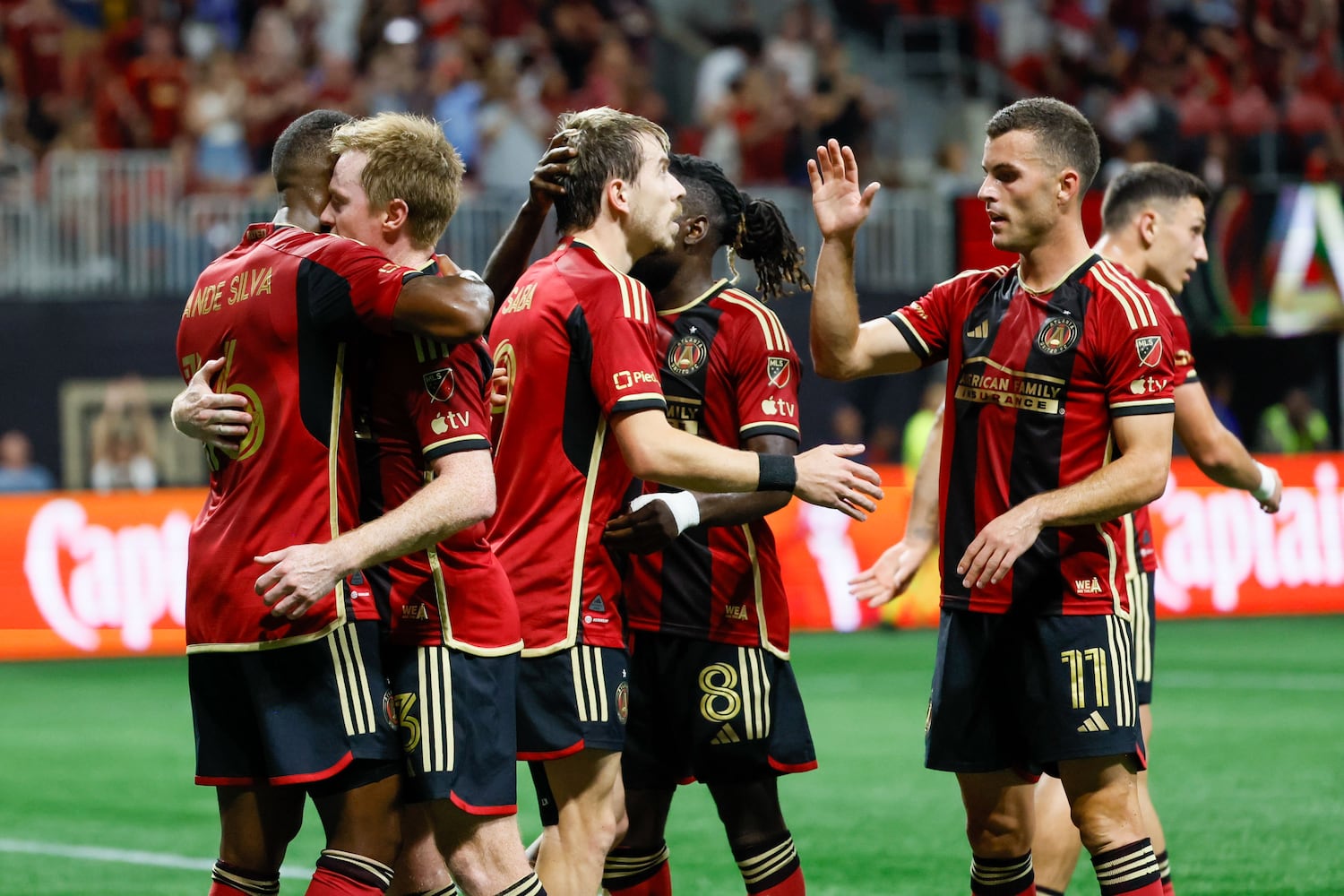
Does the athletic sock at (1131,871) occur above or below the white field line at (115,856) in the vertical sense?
above

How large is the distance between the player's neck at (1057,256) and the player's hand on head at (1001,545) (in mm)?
674

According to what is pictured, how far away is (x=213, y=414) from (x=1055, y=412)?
225 cm

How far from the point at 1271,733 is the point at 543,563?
6990 millimetres

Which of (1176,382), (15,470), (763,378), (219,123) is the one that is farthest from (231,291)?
(219,123)

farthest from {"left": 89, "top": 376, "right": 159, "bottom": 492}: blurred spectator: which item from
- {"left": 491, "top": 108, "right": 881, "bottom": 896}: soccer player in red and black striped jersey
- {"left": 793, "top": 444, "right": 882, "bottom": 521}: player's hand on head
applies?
{"left": 793, "top": 444, "right": 882, "bottom": 521}: player's hand on head

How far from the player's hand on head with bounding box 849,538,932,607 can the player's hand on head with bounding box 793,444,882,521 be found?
1.03 meters

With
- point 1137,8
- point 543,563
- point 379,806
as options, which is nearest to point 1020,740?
point 543,563

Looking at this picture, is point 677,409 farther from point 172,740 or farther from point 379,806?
point 172,740

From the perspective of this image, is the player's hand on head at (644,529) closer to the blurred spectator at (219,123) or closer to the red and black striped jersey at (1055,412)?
the red and black striped jersey at (1055,412)

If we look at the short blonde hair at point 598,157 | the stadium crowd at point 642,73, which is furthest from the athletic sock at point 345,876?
the stadium crowd at point 642,73

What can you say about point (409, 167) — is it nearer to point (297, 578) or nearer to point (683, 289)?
point (297, 578)

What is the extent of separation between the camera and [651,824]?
5281mm

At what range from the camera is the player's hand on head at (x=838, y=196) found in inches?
201

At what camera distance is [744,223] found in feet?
18.6
